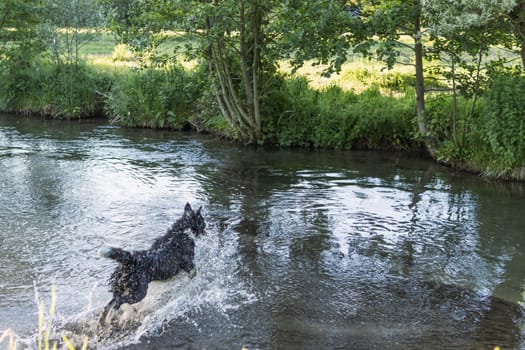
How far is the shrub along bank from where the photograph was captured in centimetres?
1273

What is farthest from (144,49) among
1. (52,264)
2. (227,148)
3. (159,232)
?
(52,264)

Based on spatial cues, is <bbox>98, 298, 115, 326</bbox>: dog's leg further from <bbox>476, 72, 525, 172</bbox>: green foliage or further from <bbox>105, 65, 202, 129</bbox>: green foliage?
<bbox>105, 65, 202, 129</bbox>: green foliage

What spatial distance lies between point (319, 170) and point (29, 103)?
43.8 feet

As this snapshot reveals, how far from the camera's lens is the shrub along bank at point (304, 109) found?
12.7 meters

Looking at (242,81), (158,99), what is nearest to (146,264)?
(242,81)

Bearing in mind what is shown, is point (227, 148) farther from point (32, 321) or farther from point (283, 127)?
point (32, 321)

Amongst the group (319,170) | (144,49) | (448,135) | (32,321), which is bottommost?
(32,321)

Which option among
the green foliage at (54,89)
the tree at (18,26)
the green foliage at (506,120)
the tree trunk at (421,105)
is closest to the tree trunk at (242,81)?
the tree trunk at (421,105)

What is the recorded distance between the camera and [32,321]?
6.36 metres

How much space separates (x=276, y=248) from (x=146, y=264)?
293cm

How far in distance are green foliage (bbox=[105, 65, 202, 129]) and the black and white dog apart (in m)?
12.0

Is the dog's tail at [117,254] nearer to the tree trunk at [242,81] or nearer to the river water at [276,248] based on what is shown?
the river water at [276,248]

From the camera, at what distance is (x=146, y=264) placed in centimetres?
620

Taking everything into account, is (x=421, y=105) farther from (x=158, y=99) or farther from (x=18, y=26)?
(x=18, y=26)
